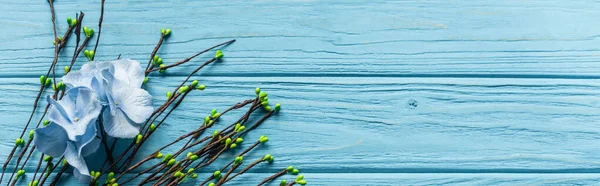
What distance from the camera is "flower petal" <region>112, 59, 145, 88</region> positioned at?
704mm

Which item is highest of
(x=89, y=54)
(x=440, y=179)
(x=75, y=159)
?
(x=440, y=179)

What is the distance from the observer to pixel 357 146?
74 centimetres

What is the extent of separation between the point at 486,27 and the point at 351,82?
188 mm

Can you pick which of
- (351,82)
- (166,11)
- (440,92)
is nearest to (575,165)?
(440,92)

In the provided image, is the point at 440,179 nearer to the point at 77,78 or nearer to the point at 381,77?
the point at 381,77

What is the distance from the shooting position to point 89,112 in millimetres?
667

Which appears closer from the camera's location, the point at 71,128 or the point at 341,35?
the point at 71,128

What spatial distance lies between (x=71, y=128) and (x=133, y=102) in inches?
2.8

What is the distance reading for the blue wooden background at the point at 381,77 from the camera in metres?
0.74

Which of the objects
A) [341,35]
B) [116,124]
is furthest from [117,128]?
[341,35]

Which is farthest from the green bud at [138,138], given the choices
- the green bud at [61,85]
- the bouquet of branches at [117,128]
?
the green bud at [61,85]

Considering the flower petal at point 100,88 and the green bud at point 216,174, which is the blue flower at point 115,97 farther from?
the green bud at point 216,174

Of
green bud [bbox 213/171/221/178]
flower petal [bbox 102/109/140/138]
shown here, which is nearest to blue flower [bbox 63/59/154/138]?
flower petal [bbox 102/109/140/138]

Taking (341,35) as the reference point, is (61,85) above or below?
below
